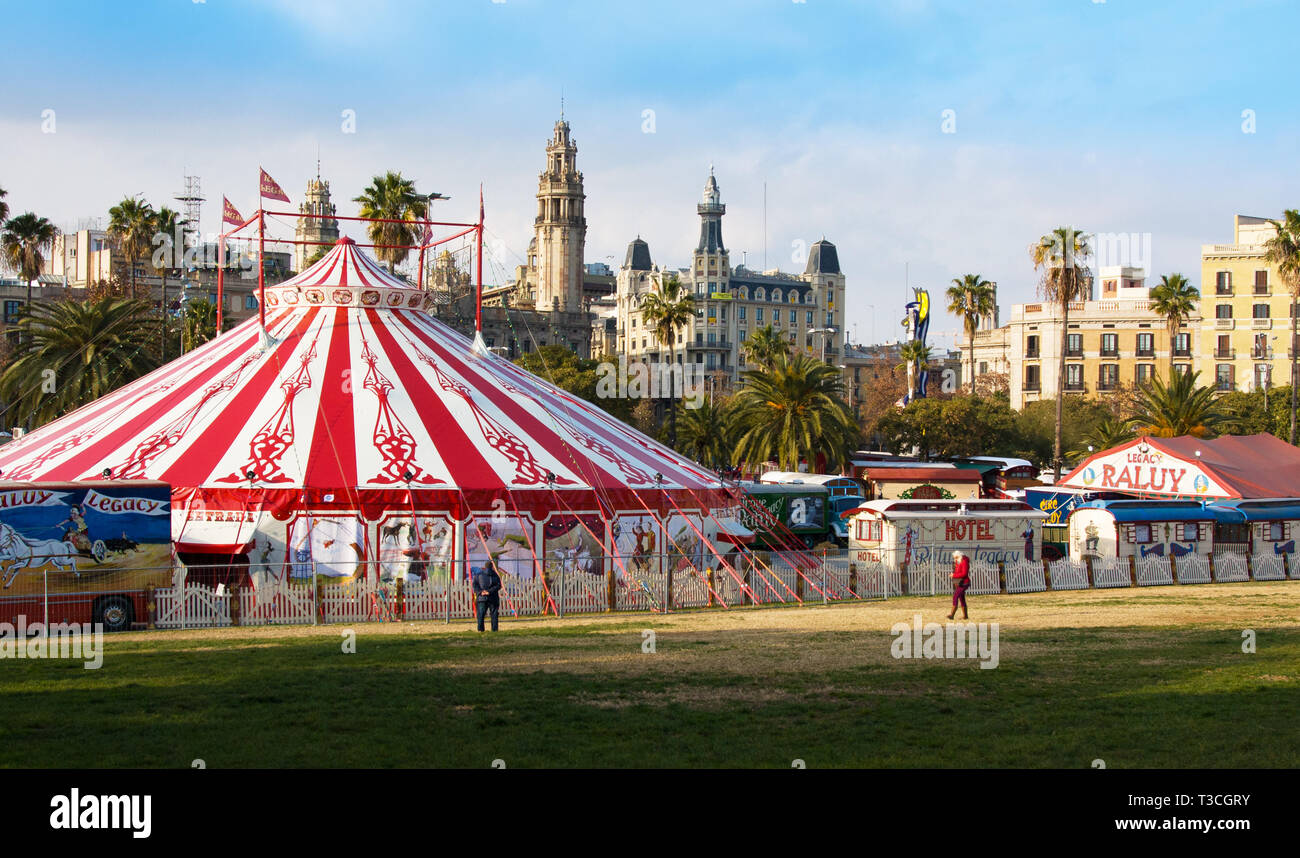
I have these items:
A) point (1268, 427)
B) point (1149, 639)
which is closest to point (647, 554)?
point (1149, 639)

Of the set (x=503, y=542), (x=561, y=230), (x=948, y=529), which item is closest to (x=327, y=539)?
(x=503, y=542)

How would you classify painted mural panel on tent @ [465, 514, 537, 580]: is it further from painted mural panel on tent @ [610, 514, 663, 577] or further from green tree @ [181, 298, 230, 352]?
green tree @ [181, 298, 230, 352]

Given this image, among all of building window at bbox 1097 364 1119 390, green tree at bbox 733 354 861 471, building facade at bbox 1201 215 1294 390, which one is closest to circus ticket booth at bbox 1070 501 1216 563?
green tree at bbox 733 354 861 471

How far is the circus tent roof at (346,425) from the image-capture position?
2709 centimetres

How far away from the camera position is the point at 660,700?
1445cm

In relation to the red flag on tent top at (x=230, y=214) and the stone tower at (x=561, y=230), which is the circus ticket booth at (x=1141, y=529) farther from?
the stone tower at (x=561, y=230)

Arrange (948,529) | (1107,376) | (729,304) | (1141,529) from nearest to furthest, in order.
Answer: (948,529) → (1141,529) → (1107,376) → (729,304)

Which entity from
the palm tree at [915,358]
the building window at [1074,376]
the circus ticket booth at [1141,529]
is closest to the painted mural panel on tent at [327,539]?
the circus ticket booth at [1141,529]

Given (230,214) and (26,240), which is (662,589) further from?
(26,240)

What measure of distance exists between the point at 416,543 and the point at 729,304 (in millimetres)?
120299

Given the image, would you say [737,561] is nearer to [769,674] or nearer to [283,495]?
[283,495]

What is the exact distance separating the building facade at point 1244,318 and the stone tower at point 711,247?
64.2 metres
